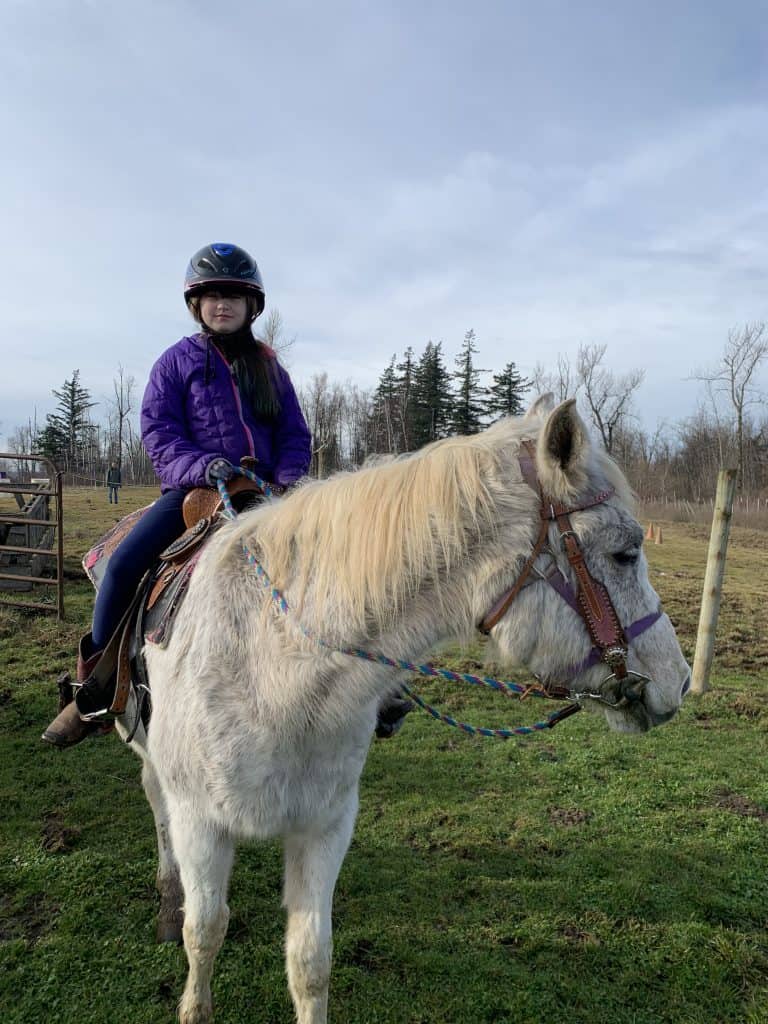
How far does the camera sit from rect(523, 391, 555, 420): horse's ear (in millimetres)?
2082

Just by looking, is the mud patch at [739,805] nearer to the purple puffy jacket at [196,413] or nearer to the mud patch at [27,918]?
the purple puffy jacket at [196,413]

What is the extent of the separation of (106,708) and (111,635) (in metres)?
0.38

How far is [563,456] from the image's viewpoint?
1765 mm

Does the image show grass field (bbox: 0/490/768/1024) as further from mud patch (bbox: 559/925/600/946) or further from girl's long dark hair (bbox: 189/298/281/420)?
girl's long dark hair (bbox: 189/298/281/420)

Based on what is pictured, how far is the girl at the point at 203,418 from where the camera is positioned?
274cm

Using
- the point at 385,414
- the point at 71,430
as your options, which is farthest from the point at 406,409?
the point at 71,430

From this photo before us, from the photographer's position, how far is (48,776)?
4750 mm

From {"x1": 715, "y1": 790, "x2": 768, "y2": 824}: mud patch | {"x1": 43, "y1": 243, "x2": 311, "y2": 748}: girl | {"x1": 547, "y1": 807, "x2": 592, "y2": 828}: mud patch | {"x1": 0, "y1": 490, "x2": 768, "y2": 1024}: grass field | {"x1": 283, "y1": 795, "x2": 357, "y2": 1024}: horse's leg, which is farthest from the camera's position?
{"x1": 715, "y1": 790, "x2": 768, "y2": 824}: mud patch

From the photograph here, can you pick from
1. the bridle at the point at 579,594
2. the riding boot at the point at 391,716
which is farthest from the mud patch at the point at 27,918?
the bridle at the point at 579,594

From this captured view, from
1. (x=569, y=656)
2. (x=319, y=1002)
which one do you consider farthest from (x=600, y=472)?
(x=319, y=1002)

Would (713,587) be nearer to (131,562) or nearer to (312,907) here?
(312,907)

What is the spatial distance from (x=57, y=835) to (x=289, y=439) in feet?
10.6

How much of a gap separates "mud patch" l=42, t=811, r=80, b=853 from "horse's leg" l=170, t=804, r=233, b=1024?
1.82m

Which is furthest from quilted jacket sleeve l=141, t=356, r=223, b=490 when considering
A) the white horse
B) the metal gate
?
the metal gate
